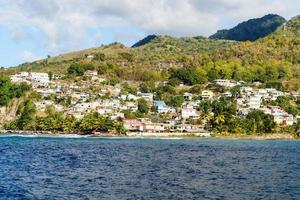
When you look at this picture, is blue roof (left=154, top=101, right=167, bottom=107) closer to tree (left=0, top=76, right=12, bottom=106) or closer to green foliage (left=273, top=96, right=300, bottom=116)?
green foliage (left=273, top=96, right=300, bottom=116)

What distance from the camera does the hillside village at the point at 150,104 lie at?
15175 cm

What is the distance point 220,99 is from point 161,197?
139353mm

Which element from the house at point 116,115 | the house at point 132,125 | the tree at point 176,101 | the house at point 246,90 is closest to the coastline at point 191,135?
the house at point 132,125

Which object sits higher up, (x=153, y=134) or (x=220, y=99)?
(x=220, y=99)

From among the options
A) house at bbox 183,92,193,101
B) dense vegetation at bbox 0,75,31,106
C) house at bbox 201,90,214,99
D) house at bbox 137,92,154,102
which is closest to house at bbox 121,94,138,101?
house at bbox 137,92,154,102

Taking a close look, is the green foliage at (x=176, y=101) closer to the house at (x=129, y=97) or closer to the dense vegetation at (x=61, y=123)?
the house at (x=129, y=97)

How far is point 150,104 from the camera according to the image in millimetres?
175500

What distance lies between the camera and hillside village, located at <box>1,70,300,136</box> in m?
152

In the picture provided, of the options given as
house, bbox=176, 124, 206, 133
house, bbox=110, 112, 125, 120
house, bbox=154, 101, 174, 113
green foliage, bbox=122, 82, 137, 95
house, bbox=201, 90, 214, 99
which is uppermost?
green foliage, bbox=122, 82, 137, 95

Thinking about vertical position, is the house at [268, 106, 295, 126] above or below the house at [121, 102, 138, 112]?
below

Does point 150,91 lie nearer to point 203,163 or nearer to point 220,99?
point 220,99

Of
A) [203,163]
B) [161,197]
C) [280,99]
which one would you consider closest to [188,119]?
[280,99]

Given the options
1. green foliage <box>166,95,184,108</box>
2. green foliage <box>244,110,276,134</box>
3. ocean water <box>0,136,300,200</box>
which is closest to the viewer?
ocean water <box>0,136,300,200</box>

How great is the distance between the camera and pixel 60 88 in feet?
632
